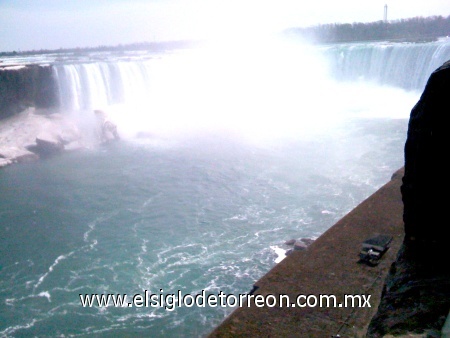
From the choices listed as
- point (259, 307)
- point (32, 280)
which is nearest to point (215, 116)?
point (32, 280)

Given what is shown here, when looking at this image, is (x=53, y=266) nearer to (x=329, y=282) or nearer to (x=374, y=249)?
(x=329, y=282)

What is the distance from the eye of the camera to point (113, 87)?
770 inches

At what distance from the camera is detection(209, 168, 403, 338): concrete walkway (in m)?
3.05

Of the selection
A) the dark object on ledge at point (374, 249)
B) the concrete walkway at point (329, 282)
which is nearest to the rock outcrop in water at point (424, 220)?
the concrete walkway at point (329, 282)

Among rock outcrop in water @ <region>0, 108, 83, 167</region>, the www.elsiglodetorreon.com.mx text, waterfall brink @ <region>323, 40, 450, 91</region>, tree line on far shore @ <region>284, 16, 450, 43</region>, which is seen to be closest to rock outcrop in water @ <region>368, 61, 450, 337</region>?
the www.elsiglodetorreon.com.mx text

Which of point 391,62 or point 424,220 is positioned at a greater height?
point 391,62

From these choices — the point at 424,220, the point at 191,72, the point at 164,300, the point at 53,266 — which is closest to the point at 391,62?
the point at 191,72

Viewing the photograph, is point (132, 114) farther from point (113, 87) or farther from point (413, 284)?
point (413, 284)

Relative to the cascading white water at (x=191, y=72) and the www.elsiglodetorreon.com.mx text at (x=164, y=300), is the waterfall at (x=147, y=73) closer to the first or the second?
the cascading white water at (x=191, y=72)

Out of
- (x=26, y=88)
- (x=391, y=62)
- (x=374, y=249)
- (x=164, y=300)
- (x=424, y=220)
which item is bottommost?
(x=164, y=300)

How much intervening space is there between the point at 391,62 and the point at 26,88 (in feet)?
52.0

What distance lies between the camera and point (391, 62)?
777 inches

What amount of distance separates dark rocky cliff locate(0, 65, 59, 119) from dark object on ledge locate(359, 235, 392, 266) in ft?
55.6

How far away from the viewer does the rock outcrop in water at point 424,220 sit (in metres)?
1.86
